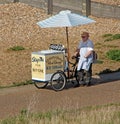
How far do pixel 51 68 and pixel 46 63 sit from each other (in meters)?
0.20

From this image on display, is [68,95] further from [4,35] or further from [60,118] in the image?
[4,35]

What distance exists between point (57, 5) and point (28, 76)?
39.3 ft

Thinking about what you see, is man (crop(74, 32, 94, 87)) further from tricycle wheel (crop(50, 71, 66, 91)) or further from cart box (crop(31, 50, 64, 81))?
tricycle wheel (crop(50, 71, 66, 91))

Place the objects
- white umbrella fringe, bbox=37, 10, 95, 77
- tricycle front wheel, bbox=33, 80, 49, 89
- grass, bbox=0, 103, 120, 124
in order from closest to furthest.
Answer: grass, bbox=0, 103, 120, 124, white umbrella fringe, bbox=37, 10, 95, 77, tricycle front wheel, bbox=33, 80, 49, 89

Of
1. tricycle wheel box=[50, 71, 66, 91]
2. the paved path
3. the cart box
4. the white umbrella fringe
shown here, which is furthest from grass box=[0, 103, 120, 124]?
the white umbrella fringe

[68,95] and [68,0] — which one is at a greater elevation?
[68,0]

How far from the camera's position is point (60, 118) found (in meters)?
11.0

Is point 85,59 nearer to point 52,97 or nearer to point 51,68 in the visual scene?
point 51,68

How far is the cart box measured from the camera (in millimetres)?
15117

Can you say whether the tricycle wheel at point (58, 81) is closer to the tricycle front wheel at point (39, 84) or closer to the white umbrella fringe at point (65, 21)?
the tricycle front wheel at point (39, 84)

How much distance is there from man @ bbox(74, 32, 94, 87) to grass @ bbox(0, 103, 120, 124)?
10.6 ft

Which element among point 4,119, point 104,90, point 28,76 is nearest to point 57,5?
point 28,76

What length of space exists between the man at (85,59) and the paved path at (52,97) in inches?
11.1

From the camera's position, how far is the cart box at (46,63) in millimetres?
15117
